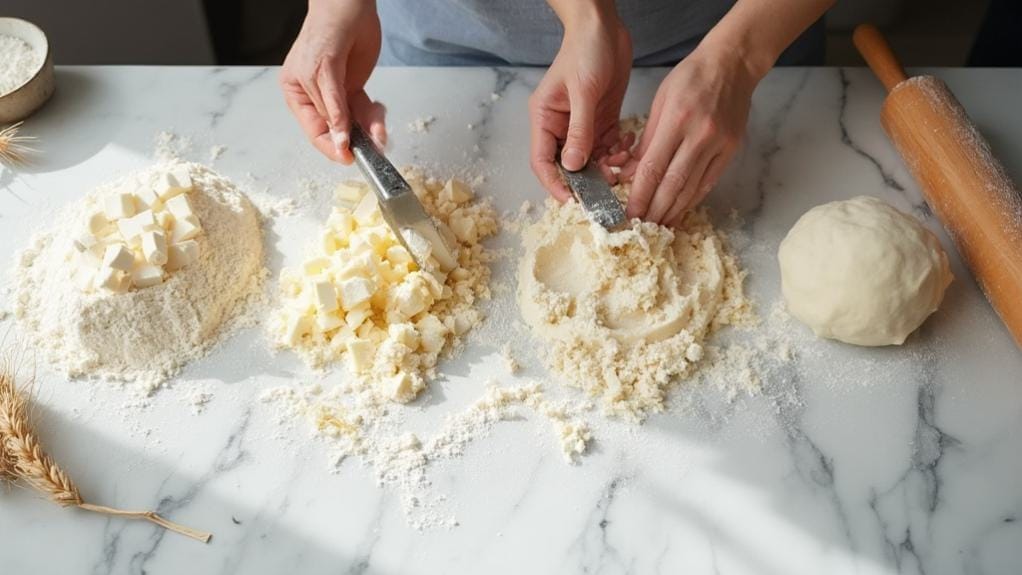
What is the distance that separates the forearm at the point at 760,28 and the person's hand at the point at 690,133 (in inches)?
0.7

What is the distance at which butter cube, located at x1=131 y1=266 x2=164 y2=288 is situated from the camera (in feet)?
4.52

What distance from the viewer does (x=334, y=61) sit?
4.94ft

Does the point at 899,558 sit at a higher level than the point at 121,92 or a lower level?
lower

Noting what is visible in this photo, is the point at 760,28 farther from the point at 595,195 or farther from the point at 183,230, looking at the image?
the point at 183,230

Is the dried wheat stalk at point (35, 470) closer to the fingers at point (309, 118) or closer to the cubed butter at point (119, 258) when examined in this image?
the cubed butter at point (119, 258)

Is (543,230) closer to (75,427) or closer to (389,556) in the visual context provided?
(389,556)

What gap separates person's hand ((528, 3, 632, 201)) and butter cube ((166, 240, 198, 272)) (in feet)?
1.78

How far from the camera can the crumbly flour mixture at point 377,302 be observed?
1.36m

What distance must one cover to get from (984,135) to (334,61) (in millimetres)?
1098

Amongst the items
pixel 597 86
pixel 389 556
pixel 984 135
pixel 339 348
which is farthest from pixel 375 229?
pixel 984 135

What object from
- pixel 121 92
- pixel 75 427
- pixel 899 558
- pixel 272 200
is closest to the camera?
pixel 899 558

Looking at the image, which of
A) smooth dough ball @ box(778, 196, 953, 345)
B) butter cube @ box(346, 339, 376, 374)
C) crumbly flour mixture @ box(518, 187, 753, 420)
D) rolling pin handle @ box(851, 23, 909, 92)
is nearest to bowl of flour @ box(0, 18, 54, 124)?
butter cube @ box(346, 339, 376, 374)

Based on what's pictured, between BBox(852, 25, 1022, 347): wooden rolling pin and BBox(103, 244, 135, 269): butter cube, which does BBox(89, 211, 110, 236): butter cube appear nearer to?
BBox(103, 244, 135, 269): butter cube

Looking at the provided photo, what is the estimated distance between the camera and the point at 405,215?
141 centimetres
